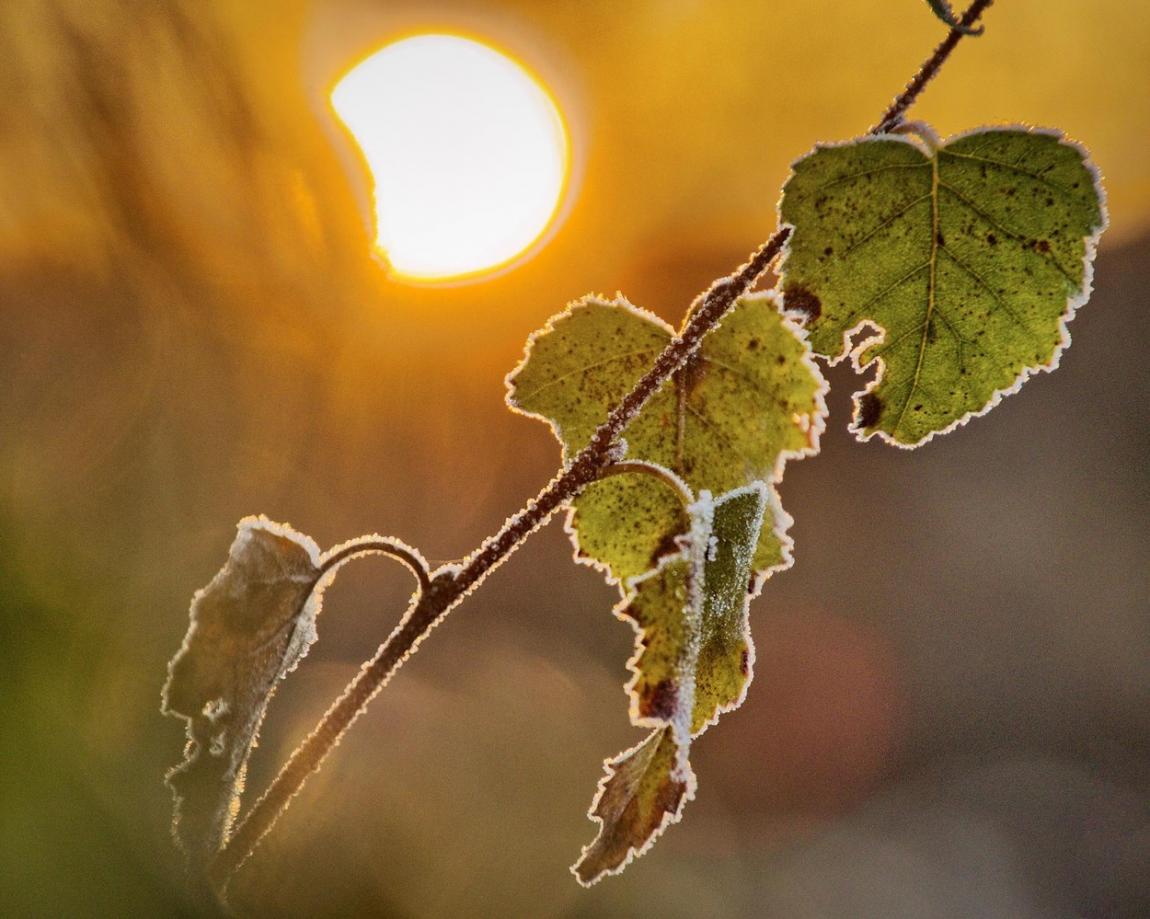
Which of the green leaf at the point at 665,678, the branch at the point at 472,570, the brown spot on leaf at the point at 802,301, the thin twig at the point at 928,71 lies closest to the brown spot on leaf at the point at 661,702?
the green leaf at the point at 665,678

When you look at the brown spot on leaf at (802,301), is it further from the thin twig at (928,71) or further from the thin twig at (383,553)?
the thin twig at (383,553)

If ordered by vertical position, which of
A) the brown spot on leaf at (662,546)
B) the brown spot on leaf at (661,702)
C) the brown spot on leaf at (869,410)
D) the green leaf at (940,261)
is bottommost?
the brown spot on leaf at (661,702)

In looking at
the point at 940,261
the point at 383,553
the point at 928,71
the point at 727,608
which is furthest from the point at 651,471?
the point at 928,71

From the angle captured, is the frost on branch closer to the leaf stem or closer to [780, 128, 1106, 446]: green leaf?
the leaf stem

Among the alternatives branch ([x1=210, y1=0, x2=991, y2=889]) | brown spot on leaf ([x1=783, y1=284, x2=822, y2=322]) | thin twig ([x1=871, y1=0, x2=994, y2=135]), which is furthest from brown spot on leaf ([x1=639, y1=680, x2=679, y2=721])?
thin twig ([x1=871, y1=0, x2=994, y2=135])

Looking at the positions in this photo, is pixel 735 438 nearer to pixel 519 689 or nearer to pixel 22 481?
pixel 22 481
